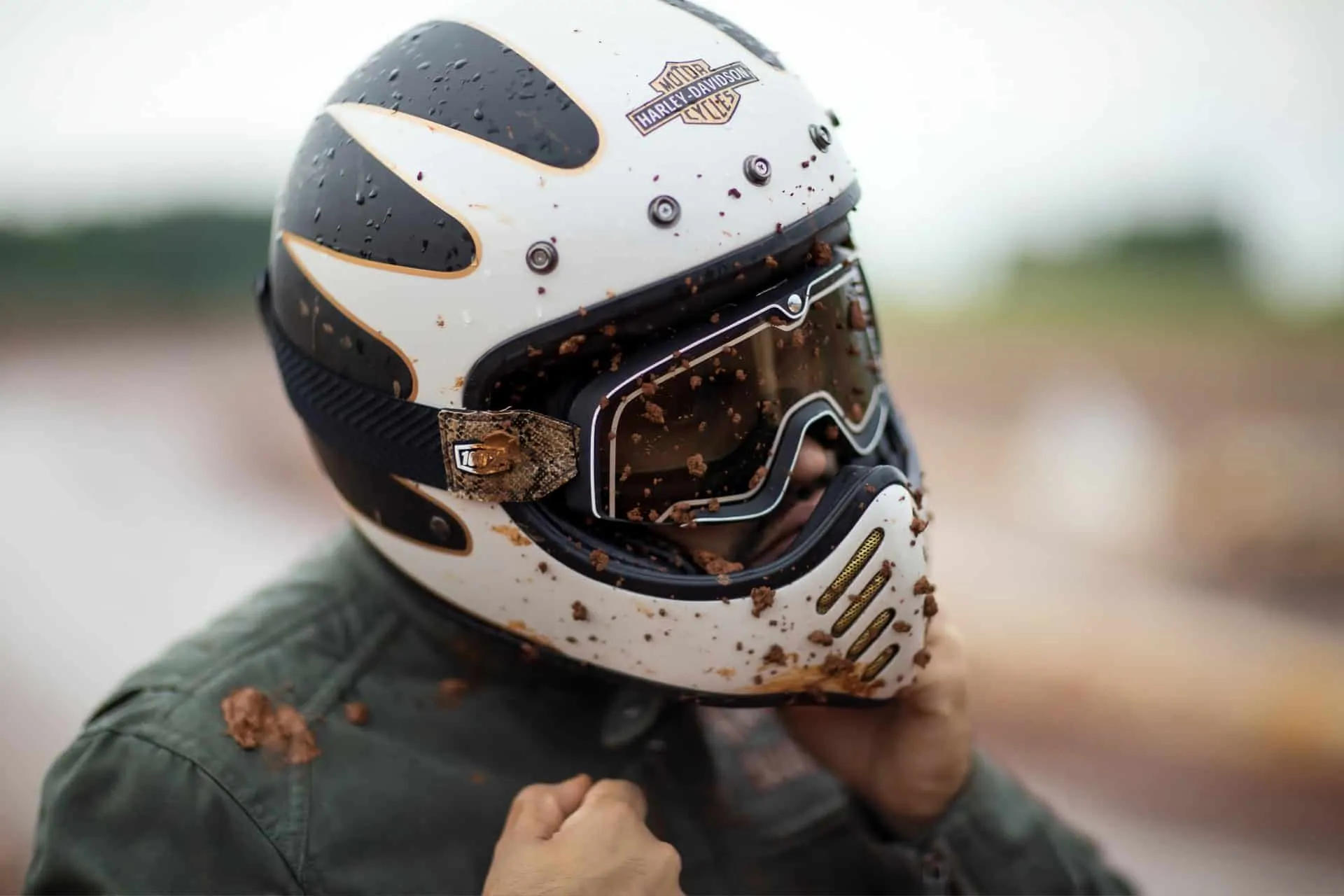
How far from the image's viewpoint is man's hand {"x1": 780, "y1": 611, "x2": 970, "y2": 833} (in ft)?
Result: 6.42

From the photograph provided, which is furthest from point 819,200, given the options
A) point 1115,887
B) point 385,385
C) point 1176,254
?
point 1176,254

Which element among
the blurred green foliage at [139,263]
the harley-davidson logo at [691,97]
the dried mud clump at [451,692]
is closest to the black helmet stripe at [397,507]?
the dried mud clump at [451,692]

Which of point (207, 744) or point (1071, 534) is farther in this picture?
point (1071, 534)

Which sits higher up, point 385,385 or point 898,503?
point 385,385

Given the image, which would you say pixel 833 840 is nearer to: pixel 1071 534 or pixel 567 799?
pixel 567 799

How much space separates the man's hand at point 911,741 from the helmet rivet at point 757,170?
34.4 inches

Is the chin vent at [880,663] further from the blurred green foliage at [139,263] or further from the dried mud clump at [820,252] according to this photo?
the blurred green foliage at [139,263]

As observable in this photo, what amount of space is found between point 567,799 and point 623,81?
1.11 meters

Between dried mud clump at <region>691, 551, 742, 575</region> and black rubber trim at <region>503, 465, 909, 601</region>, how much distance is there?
0.02 m

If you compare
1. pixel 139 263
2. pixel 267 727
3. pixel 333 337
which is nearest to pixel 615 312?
pixel 333 337

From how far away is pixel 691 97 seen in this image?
163 cm

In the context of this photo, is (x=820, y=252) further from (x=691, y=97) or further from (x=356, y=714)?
(x=356, y=714)

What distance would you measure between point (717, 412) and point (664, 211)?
1.04ft

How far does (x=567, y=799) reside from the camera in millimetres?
1612
